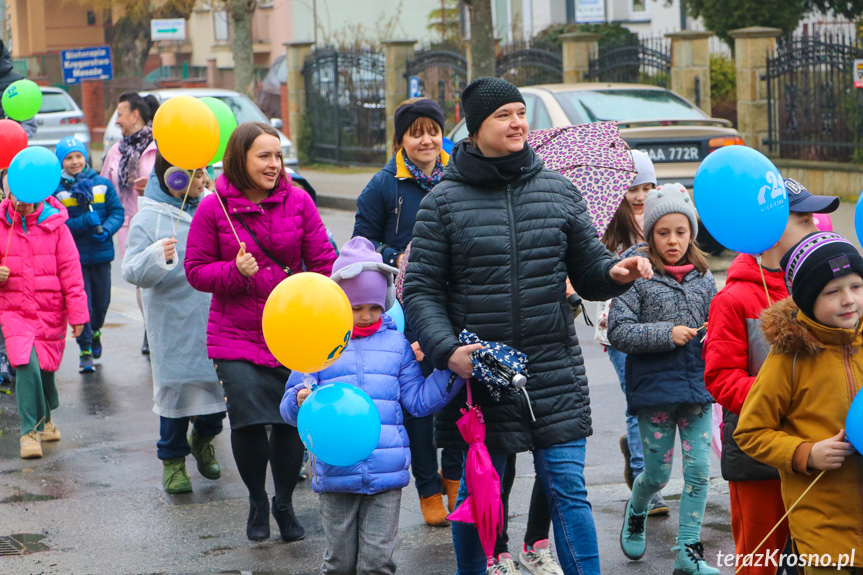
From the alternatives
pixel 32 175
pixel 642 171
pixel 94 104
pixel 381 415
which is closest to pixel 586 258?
pixel 381 415

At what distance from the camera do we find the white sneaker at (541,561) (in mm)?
4953

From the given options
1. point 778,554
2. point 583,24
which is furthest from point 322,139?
point 778,554

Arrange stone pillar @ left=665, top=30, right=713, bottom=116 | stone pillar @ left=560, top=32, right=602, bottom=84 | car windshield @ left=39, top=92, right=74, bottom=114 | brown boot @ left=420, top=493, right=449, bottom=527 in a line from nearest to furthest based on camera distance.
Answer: brown boot @ left=420, top=493, right=449, bottom=527 → stone pillar @ left=665, top=30, right=713, bottom=116 → stone pillar @ left=560, top=32, right=602, bottom=84 → car windshield @ left=39, top=92, right=74, bottom=114

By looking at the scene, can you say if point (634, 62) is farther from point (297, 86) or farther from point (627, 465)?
point (627, 465)

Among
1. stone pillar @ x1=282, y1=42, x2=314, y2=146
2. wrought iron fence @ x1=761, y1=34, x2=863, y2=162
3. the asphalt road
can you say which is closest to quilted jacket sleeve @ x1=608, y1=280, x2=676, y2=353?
the asphalt road

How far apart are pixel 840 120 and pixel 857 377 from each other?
1395cm

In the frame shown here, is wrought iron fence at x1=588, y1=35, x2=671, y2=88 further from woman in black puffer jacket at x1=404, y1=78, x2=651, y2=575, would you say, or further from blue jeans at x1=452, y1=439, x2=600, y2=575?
blue jeans at x1=452, y1=439, x2=600, y2=575

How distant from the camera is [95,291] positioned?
9.47 m

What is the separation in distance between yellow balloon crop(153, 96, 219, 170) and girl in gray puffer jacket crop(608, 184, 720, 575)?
6.68ft

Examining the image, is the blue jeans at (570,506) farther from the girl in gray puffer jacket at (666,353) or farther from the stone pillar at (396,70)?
the stone pillar at (396,70)

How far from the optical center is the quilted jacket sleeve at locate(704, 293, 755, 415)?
4.07 metres

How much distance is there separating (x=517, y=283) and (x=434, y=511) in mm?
1792

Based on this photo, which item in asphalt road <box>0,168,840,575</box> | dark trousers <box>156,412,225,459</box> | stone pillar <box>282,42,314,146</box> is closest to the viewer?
asphalt road <box>0,168,840,575</box>

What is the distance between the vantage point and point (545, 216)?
A: 4340 mm
